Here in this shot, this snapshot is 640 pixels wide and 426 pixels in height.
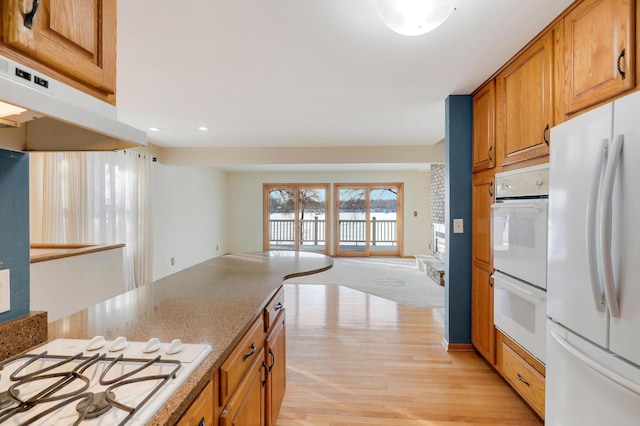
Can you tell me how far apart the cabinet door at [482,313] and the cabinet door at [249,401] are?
1793 mm

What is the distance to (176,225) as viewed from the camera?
5602 millimetres

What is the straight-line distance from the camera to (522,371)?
1911 millimetres

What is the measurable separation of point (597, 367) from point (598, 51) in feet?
4.37

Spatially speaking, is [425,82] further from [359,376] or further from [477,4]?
[359,376]

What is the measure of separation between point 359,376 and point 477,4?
2.47 meters

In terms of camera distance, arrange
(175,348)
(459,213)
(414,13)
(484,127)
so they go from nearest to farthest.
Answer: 1. (175,348)
2. (414,13)
3. (484,127)
4. (459,213)

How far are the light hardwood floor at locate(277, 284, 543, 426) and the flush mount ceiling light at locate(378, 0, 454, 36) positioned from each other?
2.16 metres

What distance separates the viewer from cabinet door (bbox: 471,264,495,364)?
2.34 metres

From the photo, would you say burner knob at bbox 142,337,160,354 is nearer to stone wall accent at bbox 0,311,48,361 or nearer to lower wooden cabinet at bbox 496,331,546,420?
stone wall accent at bbox 0,311,48,361

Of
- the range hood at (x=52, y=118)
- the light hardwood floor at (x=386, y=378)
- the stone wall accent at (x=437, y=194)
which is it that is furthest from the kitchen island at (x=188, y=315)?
the stone wall accent at (x=437, y=194)

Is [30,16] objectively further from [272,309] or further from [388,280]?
[388,280]

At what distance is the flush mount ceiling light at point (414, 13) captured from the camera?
130cm

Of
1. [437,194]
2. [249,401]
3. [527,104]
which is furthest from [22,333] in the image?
[437,194]

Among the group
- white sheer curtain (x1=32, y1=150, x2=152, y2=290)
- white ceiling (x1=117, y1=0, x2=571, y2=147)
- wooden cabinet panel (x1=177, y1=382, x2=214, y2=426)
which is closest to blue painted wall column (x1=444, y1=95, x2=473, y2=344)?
white ceiling (x1=117, y1=0, x2=571, y2=147)
